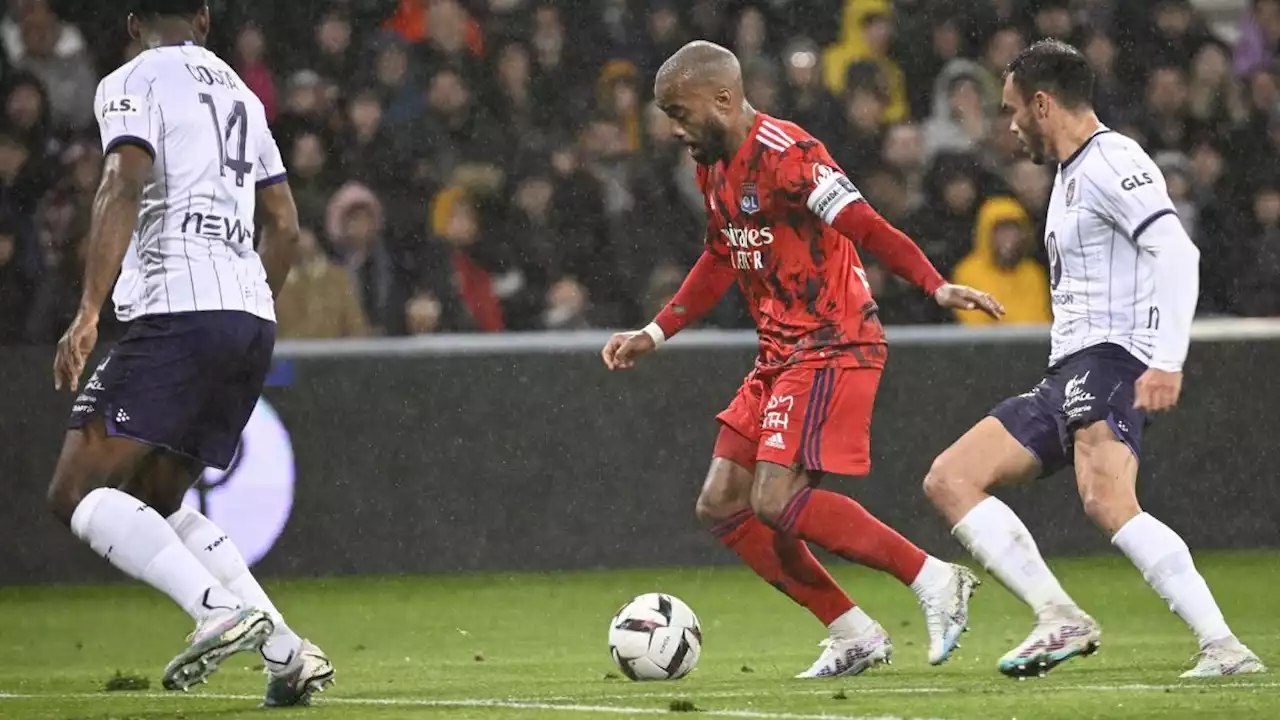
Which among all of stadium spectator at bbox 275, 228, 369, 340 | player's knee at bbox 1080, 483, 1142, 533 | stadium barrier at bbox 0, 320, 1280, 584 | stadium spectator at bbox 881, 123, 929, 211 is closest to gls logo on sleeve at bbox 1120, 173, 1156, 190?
player's knee at bbox 1080, 483, 1142, 533

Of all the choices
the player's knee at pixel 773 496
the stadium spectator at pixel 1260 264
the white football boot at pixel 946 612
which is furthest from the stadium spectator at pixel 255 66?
the white football boot at pixel 946 612

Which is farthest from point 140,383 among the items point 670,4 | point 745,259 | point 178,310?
point 670,4

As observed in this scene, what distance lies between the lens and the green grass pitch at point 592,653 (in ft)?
19.6

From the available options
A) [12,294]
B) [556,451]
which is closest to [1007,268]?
[556,451]

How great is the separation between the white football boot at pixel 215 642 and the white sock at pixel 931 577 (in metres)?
2.18

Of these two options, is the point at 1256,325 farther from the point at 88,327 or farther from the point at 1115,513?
the point at 88,327

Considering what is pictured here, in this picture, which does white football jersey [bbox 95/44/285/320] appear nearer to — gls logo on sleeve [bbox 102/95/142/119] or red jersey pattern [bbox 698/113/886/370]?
gls logo on sleeve [bbox 102/95/142/119]

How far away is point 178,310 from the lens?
20.1 feet

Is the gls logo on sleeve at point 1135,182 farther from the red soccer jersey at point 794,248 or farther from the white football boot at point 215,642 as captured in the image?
the white football boot at point 215,642

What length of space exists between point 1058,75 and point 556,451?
5.26m

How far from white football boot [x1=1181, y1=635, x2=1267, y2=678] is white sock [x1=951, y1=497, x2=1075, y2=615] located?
16.4 inches

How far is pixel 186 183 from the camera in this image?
621 cm

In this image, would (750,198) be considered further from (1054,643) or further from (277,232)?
(1054,643)

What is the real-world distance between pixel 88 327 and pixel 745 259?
2.20 meters
